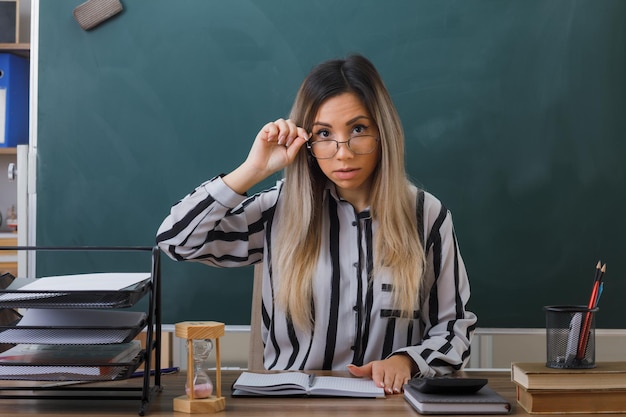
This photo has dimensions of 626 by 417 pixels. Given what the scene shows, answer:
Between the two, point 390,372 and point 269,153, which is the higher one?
point 269,153

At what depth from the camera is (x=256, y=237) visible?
196 cm

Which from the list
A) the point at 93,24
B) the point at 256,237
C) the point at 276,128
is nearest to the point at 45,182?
the point at 93,24

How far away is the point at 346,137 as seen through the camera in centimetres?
179

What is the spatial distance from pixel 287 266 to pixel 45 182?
111 cm

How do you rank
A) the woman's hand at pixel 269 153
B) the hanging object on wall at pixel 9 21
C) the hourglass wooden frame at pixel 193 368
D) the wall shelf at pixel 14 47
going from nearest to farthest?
the hourglass wooden frame at pixel 193 368 → the woman's hand at pixel 269 153 → the wall shelf at pixel 14 47 → the hanging object on wall at pixel 9 21

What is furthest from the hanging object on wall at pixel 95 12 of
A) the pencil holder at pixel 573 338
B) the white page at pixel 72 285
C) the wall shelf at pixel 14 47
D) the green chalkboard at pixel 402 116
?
the pencil holder at pixel 573 338

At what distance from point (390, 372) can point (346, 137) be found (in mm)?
582

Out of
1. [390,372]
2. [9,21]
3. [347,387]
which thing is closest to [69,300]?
[347,387]

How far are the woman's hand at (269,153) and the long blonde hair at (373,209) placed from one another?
5 centimetres

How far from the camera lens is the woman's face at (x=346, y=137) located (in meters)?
1.77

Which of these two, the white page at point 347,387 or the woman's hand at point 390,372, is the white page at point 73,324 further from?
the woman's hand at point 390,372

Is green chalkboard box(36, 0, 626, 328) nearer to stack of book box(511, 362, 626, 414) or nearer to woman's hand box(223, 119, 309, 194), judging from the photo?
woman's hand box(223, 119, 309, 194)

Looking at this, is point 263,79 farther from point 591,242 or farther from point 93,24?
point 591,242

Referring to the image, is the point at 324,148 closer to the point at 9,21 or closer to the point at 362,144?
the point at 362,144
